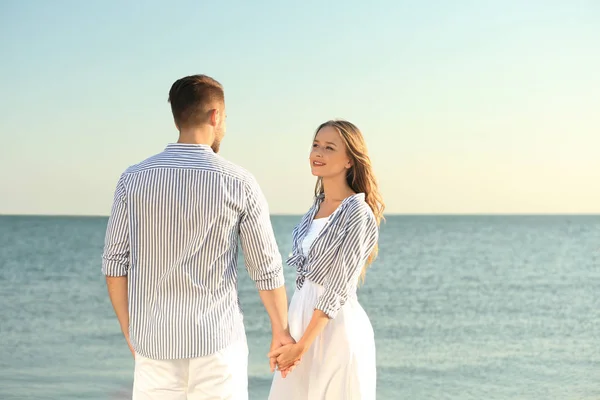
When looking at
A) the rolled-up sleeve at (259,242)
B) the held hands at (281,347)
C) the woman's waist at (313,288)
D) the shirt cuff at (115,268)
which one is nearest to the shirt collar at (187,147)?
the rolled-up sleeve at (259,242)

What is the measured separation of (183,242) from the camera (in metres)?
2.65

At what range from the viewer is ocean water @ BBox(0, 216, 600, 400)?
29.3ft

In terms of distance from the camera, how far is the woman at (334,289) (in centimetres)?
324

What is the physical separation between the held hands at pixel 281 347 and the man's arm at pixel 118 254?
1.83 ft

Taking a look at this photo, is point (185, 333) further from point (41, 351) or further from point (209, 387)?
point (41, 351)

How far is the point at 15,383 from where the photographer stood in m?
8.80

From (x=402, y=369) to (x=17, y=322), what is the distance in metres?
7.90

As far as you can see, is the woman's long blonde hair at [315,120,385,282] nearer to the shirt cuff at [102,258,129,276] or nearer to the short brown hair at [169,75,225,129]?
the short brown hair at [169,75,225,129]

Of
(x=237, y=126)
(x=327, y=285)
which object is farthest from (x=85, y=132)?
(x=327, y=285)

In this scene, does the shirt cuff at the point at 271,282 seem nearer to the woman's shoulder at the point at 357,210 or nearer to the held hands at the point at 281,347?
the held hands at the point at 281,347

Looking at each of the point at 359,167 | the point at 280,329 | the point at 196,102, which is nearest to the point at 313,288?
the point at 280,329

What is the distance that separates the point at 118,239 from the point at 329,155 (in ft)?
3.54

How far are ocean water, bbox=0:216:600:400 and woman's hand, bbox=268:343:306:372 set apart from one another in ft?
15.8

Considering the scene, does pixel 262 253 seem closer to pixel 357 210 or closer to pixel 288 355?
pixel 288 355
